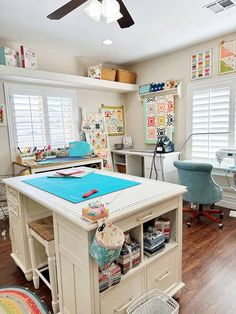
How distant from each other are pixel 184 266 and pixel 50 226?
1324 mm

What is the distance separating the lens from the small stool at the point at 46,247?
1544mm

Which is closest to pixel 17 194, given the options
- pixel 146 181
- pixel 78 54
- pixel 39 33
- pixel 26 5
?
pixel 146 181

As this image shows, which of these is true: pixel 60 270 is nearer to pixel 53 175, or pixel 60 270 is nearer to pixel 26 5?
pixel 53 175

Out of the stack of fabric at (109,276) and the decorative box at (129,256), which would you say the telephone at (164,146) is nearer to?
the decorative box at (129,256)

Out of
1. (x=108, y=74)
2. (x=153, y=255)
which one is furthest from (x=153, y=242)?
(x=108, y=74)

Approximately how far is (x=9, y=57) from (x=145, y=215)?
2915 mm

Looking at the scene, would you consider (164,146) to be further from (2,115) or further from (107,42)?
(2,115)

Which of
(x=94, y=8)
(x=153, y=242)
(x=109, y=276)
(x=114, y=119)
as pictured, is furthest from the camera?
(x=114, y=119)

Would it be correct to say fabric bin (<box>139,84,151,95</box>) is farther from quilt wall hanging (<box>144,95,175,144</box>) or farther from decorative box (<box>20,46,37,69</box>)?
decorative box (<box>20,46,37,69</box>)

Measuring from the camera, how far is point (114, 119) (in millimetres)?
4801

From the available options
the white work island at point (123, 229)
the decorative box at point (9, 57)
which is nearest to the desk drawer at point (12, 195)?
the white work island at point (123, 229)

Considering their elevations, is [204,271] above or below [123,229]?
below

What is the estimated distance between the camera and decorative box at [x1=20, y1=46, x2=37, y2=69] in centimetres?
315

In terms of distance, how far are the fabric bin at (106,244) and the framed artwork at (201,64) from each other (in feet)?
10.8
